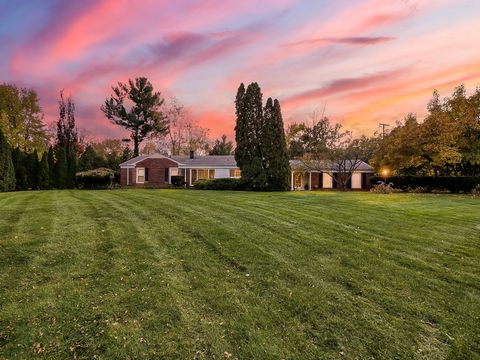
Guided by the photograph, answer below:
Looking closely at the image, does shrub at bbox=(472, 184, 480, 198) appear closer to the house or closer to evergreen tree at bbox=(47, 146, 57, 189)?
the house

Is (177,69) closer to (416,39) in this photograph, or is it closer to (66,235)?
(416,39)

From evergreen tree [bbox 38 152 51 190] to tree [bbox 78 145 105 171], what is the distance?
663 centimetres

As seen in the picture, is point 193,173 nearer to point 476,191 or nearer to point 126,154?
point 126,154

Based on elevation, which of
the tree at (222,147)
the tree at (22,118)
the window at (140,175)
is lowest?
the window at (140,175)

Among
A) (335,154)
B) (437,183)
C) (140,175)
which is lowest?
(437,183)

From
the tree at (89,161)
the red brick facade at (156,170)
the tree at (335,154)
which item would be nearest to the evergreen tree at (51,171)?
the tree at (89,161)

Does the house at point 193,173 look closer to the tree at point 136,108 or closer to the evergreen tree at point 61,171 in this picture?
the evergreen tree at point 61,171

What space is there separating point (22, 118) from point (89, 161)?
9.70m

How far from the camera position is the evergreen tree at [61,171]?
88.2ft

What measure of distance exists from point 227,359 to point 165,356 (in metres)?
0.52

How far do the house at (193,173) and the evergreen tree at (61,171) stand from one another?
6.42m

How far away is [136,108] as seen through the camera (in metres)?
41.2

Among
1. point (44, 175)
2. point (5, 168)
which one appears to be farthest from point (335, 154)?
point (5, 168)

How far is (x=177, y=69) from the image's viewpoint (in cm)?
1711
